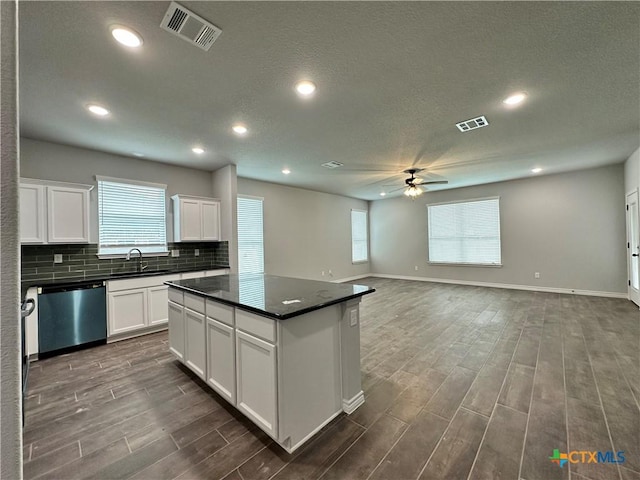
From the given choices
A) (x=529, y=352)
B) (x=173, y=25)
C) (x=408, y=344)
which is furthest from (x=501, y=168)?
(x=173, y=25)

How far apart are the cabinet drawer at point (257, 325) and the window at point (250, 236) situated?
13.2 ft

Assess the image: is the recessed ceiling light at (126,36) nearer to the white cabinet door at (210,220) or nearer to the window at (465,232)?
the white cabinet door at (210,220)

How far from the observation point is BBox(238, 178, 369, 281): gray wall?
21.4 feet

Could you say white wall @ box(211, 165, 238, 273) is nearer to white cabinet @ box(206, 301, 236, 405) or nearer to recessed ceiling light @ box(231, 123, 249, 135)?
recessed ceiling light @ box(231, 123, 249, 135)

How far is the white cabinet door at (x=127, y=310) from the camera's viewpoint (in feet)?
12.2

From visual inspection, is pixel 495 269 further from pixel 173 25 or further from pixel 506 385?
pixel 173 25

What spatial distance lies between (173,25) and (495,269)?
7.95 meters

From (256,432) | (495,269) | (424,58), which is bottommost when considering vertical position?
(256,432)

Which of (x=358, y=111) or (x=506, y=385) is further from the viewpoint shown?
(x=358, y=111)

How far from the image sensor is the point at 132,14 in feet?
5.65

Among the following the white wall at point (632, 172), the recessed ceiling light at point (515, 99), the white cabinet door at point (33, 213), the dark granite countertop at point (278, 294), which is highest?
the recessed ceiling light at point (515, 99)

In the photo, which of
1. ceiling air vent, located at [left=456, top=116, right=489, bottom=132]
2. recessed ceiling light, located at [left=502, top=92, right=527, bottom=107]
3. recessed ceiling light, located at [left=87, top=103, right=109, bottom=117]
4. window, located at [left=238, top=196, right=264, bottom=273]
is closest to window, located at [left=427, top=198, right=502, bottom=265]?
ceiling air vent, located at [left=456, top=116, right=489, bottom=132]

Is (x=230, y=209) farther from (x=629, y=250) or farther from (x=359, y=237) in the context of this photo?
(x=629, y=250)

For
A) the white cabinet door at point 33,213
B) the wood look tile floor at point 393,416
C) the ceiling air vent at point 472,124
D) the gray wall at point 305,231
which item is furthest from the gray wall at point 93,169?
the ceiling air vent at point 472,124
